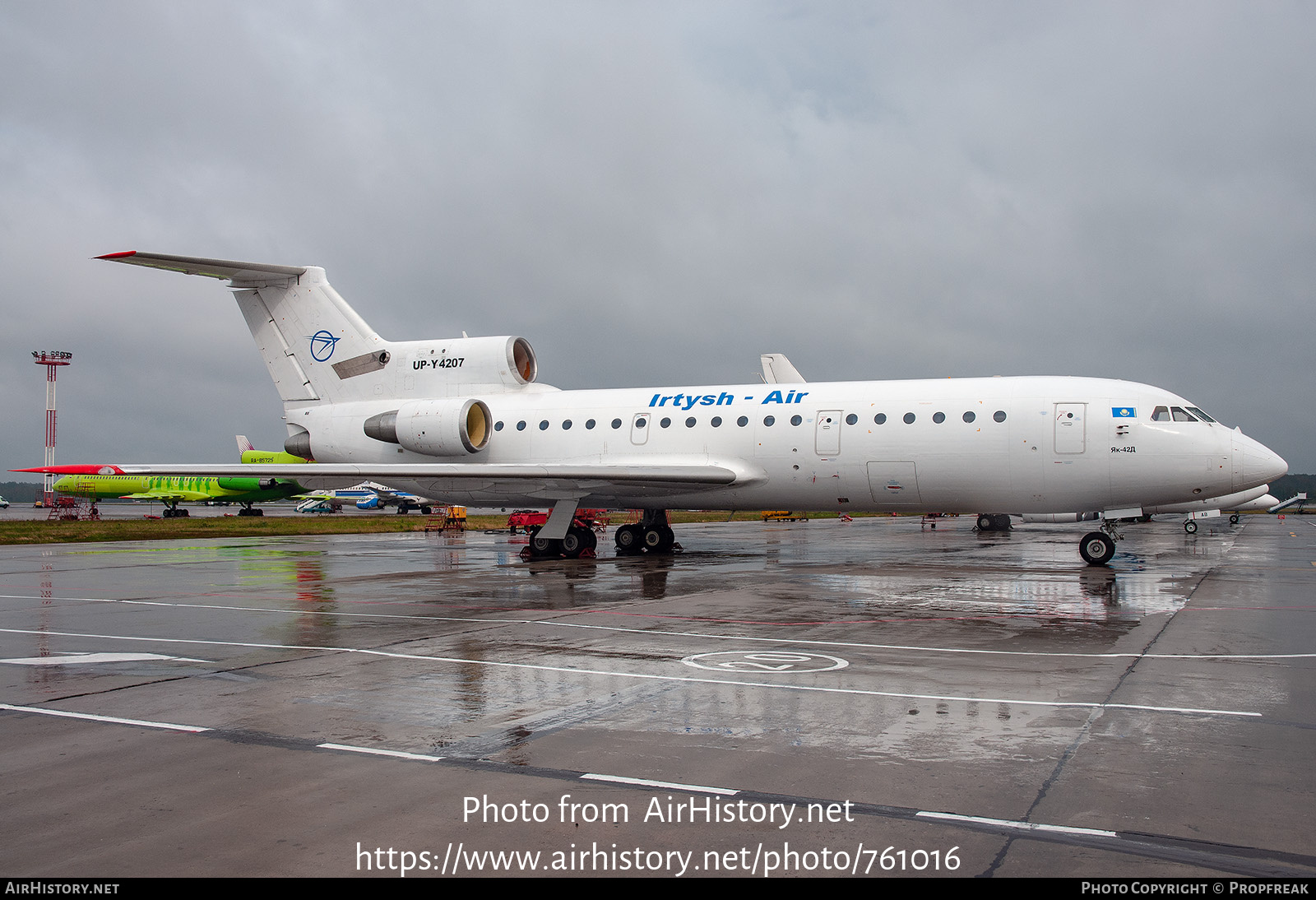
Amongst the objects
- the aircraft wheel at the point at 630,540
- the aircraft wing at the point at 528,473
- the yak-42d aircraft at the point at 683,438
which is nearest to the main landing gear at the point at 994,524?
the yak-42d aircraft at the point at 683,438

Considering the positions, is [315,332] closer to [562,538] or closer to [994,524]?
[562,538]

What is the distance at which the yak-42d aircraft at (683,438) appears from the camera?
16672 millimetres

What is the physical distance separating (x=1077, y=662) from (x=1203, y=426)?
10.6 meters

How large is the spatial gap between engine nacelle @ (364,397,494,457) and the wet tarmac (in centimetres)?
843

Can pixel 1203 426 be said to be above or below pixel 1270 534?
above

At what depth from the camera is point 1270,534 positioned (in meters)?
38.2

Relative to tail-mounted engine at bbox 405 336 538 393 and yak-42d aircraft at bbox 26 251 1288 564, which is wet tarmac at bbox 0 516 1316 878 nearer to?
yak-42d aircraft at bbox 26 251 1288 564

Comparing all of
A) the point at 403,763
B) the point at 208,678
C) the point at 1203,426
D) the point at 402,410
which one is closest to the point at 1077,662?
the point at 403,763

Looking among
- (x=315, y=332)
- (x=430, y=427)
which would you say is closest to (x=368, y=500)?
(x=315, y=332)

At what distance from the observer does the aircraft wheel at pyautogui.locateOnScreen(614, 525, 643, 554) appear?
21938 mm

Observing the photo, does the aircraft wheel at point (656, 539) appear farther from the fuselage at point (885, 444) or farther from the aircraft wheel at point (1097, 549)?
the aircraft wheel at point (1097, 549)

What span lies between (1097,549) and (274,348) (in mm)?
20107
